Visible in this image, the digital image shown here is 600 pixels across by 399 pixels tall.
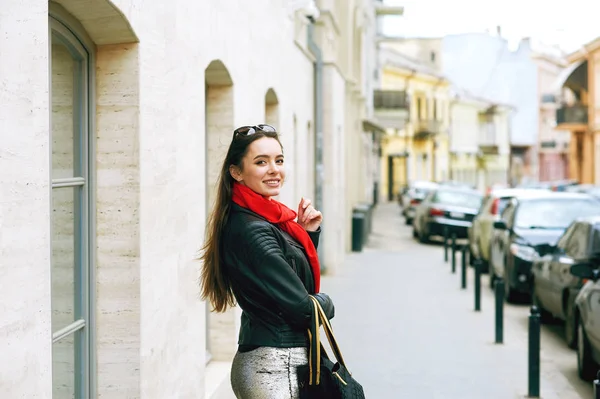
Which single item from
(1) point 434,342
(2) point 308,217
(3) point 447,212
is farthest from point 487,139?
(2) point 308,217

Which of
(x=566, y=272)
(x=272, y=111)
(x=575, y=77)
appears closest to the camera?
(x=566, y=272)

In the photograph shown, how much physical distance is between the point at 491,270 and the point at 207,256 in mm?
14107

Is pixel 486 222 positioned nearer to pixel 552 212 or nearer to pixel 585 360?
pixel 552 212

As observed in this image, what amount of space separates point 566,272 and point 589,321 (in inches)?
99.5

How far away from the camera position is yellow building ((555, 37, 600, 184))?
172 ft

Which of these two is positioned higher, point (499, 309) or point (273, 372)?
point (273, 372)

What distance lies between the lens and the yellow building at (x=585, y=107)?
172ft

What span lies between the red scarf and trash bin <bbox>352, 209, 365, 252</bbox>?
21006 millimetres

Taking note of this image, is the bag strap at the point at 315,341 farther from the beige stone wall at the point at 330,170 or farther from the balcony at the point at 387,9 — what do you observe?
the balcony at the point at 387,9

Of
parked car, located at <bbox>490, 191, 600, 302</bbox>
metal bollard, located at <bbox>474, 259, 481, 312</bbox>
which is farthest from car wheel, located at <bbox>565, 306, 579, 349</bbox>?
parked car, located at <bbox>490, 191, 600, 302</bbox>

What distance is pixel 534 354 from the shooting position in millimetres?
8289

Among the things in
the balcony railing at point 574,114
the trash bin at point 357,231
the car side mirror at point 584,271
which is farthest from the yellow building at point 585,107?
the car side mirror at point 584,271

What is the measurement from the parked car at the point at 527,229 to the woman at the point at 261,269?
10548mm

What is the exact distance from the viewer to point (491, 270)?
17.6m
